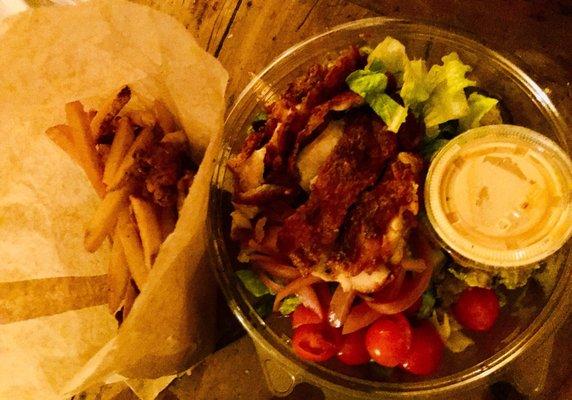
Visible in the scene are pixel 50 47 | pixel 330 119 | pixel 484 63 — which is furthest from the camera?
pixel 484 63

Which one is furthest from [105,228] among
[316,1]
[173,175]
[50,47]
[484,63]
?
[484,63]

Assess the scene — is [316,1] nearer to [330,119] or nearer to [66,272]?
[330,119]

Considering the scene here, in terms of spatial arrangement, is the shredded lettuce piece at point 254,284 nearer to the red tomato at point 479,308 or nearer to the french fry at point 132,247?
the french fry at point 132,247

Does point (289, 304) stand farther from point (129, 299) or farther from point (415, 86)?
point (415, 86)

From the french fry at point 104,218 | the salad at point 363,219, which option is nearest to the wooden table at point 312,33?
the salad at point 363,219

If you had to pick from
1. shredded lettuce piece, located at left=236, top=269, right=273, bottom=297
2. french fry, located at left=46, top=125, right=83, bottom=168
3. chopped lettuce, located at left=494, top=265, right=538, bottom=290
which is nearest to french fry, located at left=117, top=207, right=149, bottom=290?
french fry, located at left=46, top=125, right=83, bottom=168
